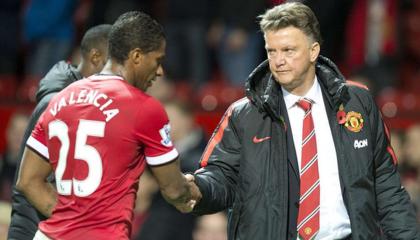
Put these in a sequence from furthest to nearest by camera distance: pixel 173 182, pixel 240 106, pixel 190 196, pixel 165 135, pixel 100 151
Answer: pixel 240 106
pixel 190 196
pixel 173 182
pixel 165 135
pixel 100 151

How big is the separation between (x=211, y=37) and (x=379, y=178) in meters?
5.43

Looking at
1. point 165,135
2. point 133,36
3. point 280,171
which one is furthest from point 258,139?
point 133,36

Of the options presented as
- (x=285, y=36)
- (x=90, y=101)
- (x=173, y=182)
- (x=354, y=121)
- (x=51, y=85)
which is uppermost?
(x=285, y=36)

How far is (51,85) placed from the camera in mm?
5562

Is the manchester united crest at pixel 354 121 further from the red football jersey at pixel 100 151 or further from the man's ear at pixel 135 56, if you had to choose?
the man's ear at pixel 135 56

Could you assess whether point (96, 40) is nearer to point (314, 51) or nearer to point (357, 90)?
point (314, 51)

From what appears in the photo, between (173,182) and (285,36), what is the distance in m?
0.87

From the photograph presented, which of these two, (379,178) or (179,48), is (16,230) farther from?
(179,48)

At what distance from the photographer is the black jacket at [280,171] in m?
5.04

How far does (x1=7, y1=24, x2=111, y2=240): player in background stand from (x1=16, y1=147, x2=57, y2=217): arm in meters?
0.43

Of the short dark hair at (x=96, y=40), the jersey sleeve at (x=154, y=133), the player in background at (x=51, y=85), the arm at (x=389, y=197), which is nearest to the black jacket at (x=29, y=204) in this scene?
the player in background at (x=51, y=85)

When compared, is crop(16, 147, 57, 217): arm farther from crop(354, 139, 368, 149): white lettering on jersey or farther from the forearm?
crop(354, 139, 368, 149): white lettering on jersey

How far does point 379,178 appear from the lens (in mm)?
5188

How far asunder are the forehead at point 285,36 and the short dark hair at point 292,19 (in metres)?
0.02
